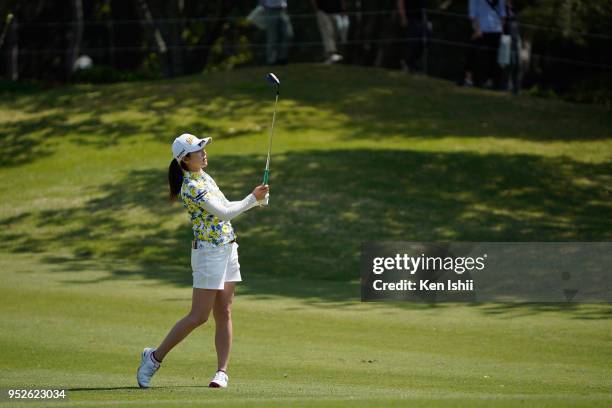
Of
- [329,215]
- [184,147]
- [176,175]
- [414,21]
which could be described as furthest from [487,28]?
[184,147]

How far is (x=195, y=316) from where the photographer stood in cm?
842

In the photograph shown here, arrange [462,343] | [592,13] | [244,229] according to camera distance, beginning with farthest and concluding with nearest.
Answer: [592,13] < [244,229] < [462,343]

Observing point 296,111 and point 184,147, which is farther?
point 296,111

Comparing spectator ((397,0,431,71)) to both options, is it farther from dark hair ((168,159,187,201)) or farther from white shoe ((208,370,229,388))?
white shoe ((208,370,229,388))

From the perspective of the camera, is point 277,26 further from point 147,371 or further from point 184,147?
point 147,371

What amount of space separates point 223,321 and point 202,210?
0.88 m

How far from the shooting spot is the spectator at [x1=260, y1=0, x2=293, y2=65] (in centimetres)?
2567

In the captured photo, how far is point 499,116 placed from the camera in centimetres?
2547

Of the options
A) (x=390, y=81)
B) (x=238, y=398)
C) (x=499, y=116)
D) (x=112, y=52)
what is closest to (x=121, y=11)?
(x=112, y=52)

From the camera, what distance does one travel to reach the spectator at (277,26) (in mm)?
25672

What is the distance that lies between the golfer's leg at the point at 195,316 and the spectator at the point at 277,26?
17860 mm

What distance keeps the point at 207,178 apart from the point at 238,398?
1.63 metres

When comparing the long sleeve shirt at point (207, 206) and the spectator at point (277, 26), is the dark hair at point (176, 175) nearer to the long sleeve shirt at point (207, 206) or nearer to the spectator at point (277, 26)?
the long sleeve shirt at point (207, 206)

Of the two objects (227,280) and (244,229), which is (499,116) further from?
(227,280)
